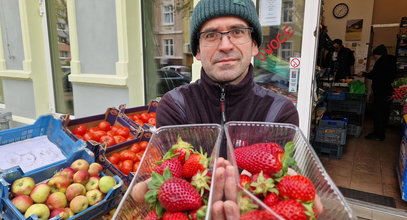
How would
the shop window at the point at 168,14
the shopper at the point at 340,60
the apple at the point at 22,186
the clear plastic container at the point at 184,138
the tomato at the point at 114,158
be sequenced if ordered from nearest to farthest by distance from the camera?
1. the clear plastic container at the point at 184,138
2. the apple at the point at 22,186
3. the tomato at the point at 114,158
4. the shop window at the point at 168,14
5. the shopper at the point at 340,60

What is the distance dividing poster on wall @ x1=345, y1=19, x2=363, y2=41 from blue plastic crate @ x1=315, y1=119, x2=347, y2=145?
4.58 metres

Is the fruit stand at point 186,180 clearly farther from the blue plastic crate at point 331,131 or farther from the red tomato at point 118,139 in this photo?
the blue plastic crate at point 331,131

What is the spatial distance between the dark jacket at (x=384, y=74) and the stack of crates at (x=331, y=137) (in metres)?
1.83

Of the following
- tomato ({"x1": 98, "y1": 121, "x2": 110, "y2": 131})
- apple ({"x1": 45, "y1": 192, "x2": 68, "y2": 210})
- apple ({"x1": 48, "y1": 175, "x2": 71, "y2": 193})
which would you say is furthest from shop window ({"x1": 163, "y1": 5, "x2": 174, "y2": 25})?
apple ({"x1": 45, "y1": 192, "x2": 68, "y2": 210})

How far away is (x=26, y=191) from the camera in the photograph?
1.65 meters

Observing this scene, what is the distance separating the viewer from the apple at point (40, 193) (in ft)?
5.35

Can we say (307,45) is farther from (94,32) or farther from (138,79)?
(94,32)

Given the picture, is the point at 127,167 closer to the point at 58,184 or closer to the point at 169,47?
the point at 58,184

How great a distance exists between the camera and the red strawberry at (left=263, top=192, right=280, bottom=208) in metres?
0.66

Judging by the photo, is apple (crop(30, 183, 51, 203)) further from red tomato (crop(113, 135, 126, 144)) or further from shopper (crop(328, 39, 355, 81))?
shopper (crop(328, 39, 355, 81))

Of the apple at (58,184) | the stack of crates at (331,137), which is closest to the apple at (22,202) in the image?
the apple at (58,184)

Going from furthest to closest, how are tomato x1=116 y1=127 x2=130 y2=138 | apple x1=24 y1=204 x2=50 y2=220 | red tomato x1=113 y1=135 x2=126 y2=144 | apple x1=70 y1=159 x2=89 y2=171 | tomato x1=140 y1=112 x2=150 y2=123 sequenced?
1. tomato x1=140 y1=112 x2=150 y2=123
2. tomato x1=116 y1=127 x2=130 y2=138
3. red tomato x1=113 y1=135 x2=126 y2=144
4. apple x1=70 y1=159 x2=89 y2=171
5. apple x1=24 y1=204 x2=50 y2=220

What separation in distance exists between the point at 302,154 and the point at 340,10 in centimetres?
827

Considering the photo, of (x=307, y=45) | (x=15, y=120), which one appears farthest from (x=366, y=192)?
(x=15, y=120)
